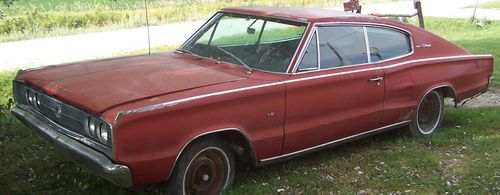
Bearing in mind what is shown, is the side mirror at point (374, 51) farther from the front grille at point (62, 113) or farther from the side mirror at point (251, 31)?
the front grille at point (62, 113)

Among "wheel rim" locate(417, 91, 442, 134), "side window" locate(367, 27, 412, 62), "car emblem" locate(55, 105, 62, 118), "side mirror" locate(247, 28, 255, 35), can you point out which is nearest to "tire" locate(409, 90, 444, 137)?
"wheel rim" locate(417, 91, 442, 134)

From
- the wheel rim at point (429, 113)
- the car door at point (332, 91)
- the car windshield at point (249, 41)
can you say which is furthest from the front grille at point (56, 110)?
the wheel rim at point (429, 113)

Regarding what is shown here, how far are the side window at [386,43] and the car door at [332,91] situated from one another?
0.38 feet

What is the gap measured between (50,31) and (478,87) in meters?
11.0

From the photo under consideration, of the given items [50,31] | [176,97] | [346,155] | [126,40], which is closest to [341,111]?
[346,155]

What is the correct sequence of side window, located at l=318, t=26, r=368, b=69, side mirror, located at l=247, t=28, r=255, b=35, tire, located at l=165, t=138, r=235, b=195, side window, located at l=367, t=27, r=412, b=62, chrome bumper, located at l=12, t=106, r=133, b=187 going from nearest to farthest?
chrome bumper, located at l=12, t=106, r=133, b=187, tire, located at l=165, t=138, r=235, b=195, side window, located at l=318, t=26, r=368, b=69, side mirror, located at l=247, t=28, r=255, b=35, side window, located at l=367, t=27, r=412, b=62

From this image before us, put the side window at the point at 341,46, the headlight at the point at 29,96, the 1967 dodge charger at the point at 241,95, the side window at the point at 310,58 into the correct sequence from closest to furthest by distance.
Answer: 1. the 1967 dodge charger at the point at 241,95
2. the headlight at the point at 29,96
3. the side window at the point at 310,58
4. the side window at the point at 341,46

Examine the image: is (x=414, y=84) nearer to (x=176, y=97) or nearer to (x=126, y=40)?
(x=176, y=97)

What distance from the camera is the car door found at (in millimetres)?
4555

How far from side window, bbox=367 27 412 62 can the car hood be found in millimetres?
1547

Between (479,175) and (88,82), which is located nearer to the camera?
(88,82)

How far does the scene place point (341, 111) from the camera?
4.88 m

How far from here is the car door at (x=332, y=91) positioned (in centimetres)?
455

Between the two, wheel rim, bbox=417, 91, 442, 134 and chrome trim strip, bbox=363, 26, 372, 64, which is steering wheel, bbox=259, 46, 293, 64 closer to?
chrome trim strip, bbox=363, 26, 372, 64
